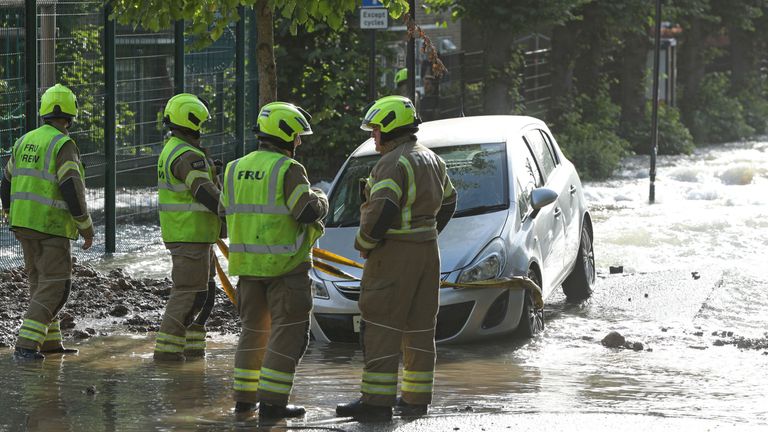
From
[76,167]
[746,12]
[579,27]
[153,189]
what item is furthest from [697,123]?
[76,167]

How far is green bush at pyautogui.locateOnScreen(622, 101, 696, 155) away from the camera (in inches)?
1184

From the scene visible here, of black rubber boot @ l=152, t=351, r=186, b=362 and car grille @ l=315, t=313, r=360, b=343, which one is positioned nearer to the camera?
black rubber boot @ l=152, t=351, r=186, b=362

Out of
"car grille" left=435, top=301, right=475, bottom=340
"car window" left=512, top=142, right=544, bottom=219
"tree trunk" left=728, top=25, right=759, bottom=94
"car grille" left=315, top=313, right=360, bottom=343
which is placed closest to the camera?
"car grille" left=435, top=301, right=475, bottom=340

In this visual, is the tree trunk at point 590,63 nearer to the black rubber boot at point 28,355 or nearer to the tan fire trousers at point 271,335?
the black rubber boot at point 28,355

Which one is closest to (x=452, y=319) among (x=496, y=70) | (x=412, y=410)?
(x=412, y=410)

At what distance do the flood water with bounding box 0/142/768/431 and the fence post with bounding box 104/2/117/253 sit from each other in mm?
486

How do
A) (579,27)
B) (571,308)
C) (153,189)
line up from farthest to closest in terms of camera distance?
(579,27), (153,189), (571,308)

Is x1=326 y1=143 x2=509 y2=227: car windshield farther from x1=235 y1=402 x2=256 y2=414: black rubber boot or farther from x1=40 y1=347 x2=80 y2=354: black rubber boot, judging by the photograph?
x1=235 y1=402 x2=256 y2=414: black rubber boot

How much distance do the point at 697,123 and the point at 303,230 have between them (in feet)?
93.2

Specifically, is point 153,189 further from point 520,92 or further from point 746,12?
point 746,12

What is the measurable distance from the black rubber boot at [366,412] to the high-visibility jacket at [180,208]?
2.03 metres

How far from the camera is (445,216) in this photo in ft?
25.9

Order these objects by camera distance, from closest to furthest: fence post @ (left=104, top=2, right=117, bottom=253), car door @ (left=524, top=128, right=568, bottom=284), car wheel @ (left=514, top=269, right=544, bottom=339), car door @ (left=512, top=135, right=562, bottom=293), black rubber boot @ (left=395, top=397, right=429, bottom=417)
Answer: black rubber boot @ (left=395, top=397, right=429, bottom=417), car wheel @ (left=514, top=269, right=544, bottom=339), car door @ (left=512, top=135, right=562, bottom=293), car door @ (left=524, top=128, right=568, bottom=284), fence post @ (left=104, top=2, right=117, bottom=253)

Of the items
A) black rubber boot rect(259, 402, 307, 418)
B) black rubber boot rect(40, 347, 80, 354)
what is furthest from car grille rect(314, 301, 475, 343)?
black rubber boot rect(259, 402, 307, 418)
